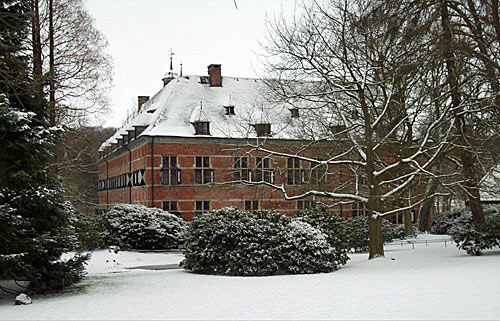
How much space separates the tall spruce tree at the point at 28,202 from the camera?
10797mm

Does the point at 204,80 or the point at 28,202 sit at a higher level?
the point at 204,80

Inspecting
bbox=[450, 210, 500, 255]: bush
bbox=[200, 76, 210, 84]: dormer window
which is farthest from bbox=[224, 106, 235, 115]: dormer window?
bbox=[450, 210, 500, 255]: bush

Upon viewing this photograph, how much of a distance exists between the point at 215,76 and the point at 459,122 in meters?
22.4

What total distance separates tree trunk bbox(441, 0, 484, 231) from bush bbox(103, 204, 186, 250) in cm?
1158

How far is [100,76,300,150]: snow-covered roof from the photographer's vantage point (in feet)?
109

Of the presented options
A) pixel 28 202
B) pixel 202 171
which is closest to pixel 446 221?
pixel 202 171

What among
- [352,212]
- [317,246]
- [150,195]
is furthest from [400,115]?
[352,212]

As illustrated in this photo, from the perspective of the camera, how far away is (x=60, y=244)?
11.5 m

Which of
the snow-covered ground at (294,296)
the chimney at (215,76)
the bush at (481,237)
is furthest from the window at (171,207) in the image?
the bush at (481,237)

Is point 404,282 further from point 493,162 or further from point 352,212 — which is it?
point 352,212

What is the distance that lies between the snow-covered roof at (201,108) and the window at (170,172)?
5.01 ft

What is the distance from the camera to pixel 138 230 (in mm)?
23766

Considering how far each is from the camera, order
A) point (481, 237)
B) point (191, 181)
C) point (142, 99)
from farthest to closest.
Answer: point (142, 99)
point (191, 181)
point (481, 237)

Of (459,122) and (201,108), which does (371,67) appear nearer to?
(459,122)
